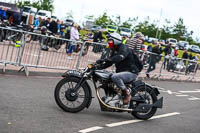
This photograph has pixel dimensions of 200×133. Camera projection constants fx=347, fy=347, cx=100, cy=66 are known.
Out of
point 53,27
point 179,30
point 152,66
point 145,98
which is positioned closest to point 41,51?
point 145,98

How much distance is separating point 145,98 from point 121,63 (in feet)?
3.02

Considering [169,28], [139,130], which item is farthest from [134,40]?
[169,28]

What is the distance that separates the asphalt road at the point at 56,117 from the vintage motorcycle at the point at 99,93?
247mm

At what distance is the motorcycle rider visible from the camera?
7.03 m

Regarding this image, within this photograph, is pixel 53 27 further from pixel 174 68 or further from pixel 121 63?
pixel 121 63

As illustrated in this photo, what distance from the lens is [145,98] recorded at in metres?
7.49

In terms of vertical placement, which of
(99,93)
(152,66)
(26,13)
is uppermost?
(26,13)

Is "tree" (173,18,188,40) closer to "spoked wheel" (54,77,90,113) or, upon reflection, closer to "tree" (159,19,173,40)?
"tree" (159,19,173,40)

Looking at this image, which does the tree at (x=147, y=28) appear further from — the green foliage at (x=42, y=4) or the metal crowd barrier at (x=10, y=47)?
the metal crowd barrier at (x=10, y=47)

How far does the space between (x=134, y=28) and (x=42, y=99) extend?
70497mm

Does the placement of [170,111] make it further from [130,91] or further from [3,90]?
[3,90]

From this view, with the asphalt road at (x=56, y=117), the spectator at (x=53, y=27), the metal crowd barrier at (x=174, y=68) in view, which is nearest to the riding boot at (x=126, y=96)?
the asphalt road at (x=56, y=117)

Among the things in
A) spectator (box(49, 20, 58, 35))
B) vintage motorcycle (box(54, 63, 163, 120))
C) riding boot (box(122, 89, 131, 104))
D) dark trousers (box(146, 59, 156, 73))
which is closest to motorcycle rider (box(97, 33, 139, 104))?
riding boot (box(122, 89, 131, 104))

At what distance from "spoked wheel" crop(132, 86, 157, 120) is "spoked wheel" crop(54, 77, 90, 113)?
1106mm
